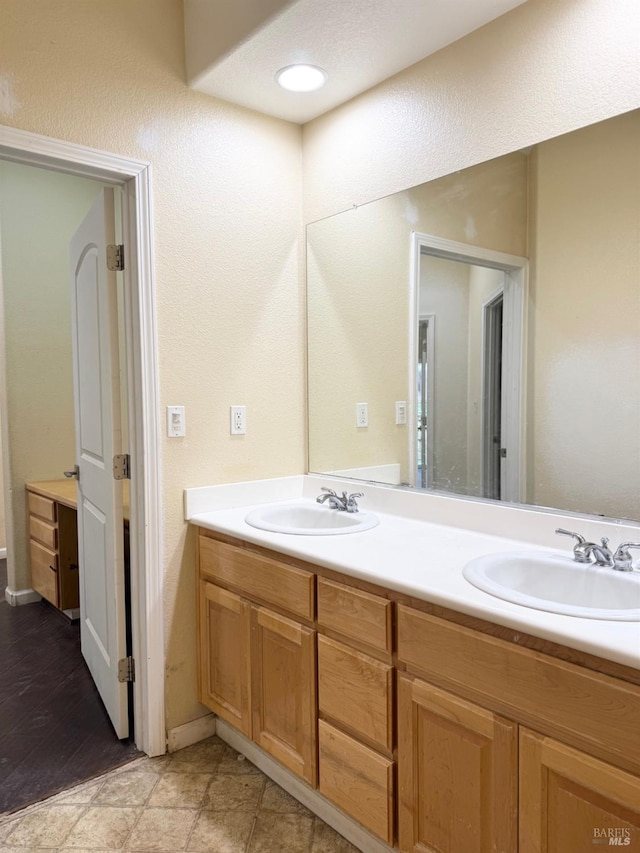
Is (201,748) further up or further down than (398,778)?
further down

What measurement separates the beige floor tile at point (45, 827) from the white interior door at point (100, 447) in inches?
14.1

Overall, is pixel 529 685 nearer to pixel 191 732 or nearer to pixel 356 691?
pixel 356 691

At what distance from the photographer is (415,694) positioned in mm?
1356

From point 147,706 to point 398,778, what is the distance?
105 cm

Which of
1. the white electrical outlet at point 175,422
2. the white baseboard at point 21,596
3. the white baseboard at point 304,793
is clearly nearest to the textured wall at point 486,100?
the white electrical outlet at point 175,422

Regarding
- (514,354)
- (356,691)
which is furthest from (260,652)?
(514,354)

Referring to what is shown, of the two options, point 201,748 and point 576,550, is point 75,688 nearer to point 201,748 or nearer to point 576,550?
point 201,748

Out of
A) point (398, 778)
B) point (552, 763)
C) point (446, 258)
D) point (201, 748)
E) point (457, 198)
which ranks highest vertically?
point (457, 198)

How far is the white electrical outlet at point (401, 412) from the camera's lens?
2.14m

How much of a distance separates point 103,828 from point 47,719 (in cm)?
72

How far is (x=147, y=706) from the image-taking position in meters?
2.07

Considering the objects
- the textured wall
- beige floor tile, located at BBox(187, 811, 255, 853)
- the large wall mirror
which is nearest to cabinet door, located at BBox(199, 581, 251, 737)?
beige floor tile, located at BBox(187, 811, 255, 853)

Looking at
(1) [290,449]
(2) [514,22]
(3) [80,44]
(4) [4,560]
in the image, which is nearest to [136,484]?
(1) [290,449]

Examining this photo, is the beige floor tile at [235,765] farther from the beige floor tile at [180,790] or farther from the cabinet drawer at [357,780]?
the cabinet drawer at [357,780]
